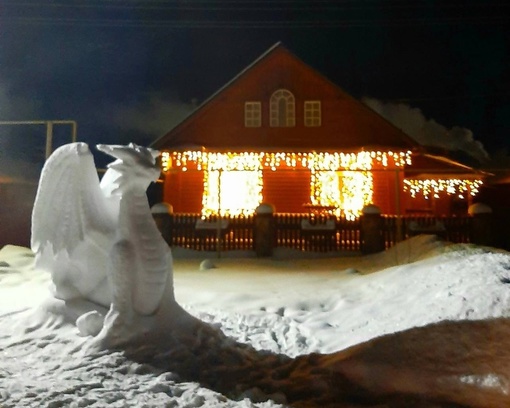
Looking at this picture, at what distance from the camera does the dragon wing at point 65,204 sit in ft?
17.1

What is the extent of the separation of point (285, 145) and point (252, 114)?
204 centimetres

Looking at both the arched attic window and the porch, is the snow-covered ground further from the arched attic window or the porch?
the arched attic window

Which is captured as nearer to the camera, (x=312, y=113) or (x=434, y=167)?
(x=312, y=113)

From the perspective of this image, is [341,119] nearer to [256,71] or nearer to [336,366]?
[256,71]

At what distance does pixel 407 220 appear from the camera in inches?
578

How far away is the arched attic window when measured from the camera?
826 inches

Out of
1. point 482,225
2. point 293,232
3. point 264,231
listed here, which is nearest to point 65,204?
point 264,231

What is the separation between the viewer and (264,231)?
13.5 meters

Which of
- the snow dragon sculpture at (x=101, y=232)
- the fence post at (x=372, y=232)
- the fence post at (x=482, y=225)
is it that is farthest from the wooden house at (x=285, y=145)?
→ the snow dragon sculpture at (x=101, y=232)

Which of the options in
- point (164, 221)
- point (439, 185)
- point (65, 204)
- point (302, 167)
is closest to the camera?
point (65, 204)

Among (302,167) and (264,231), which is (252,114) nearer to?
(302,167)

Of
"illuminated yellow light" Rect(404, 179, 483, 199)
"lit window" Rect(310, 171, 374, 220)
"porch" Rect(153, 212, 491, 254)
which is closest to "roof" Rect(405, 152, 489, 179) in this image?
"illuminated yellow light" Rect(404, 179, 483, 199)

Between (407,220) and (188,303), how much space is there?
9335mm

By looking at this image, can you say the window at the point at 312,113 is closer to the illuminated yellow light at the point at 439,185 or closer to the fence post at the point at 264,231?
the illuminated yellow light at the point at 439,185
